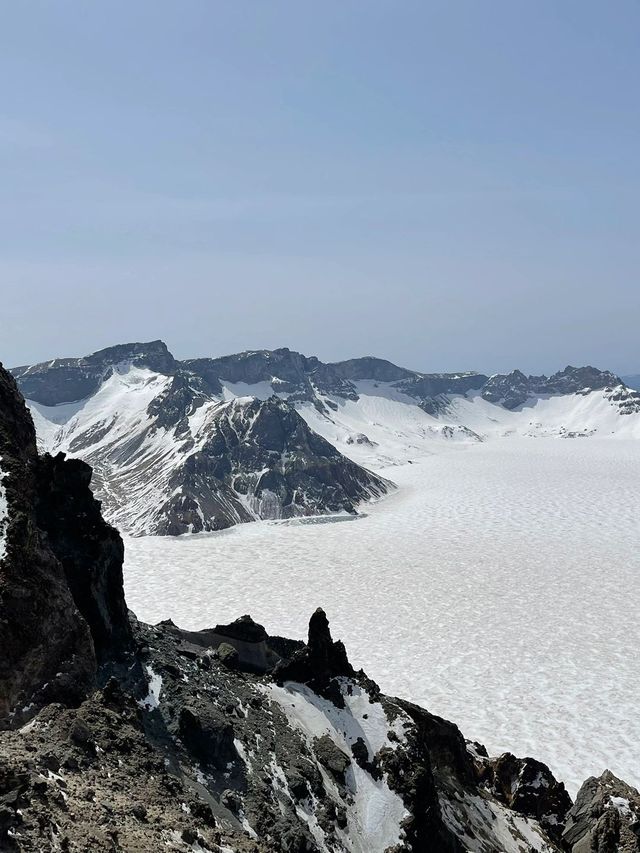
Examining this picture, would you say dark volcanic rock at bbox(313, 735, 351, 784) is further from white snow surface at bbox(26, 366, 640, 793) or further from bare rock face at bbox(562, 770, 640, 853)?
white snow surface at bbox(26, 366, 640, 793)

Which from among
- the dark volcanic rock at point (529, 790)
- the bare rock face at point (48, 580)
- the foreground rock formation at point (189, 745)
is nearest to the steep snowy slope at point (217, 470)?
the bare rock face at point (48, 580)

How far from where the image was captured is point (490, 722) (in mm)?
49188

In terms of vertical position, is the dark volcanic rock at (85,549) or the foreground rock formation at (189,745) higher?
the dark volcanic rock at (85,549)

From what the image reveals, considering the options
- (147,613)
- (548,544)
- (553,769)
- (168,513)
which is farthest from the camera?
(168,513)

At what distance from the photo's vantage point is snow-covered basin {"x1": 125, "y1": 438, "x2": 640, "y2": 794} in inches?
1973

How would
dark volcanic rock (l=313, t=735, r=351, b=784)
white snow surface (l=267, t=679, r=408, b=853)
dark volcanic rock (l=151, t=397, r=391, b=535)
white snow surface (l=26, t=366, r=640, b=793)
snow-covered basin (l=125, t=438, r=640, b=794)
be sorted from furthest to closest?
dark volcanic rock (l=151, t=397, r=391, b=535) → white snow surface (l=26, t=366, r=640, b=793) → snow-covered basin (l=125, t=438, r=640, b=794) → dark volcanic rock (l=313, t=735, r=351, b=784) → white snow surface (l=267, t=679, r=408, b=853)

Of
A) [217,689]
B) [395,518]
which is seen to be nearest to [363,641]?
[217,689]

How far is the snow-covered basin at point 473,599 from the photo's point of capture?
50125 mm

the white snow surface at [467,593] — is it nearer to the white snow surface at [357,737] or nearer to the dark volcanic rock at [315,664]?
the white snow surface at [357,737]

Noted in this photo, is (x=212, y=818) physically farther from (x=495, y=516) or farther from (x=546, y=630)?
(x=495, y=516)

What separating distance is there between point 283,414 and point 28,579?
136 meters

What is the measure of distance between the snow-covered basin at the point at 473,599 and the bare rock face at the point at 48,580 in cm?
3027

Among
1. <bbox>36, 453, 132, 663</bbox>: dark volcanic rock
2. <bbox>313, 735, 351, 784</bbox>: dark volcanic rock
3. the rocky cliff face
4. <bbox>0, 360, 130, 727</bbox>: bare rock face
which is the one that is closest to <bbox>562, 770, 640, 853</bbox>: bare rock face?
<bbox>313, 735, 351, 784</bbox>: dark volcanic rock

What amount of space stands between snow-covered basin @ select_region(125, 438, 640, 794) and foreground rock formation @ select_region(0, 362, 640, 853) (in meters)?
12.3
